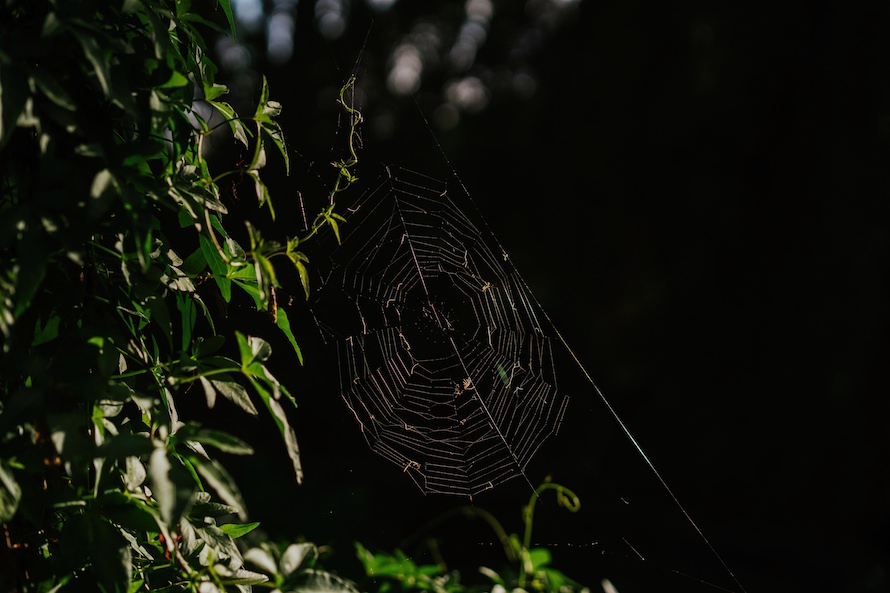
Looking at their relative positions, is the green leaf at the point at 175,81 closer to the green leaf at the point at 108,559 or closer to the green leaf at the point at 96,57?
the green leaf at the point at 96,57

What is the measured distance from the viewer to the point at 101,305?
812 millimetres

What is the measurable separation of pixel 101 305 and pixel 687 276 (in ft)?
14.9

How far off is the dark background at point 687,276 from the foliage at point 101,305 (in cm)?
318

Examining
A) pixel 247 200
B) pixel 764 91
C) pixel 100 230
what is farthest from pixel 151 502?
pixel 764 91

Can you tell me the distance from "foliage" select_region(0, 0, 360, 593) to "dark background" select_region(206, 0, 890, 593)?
3185mm

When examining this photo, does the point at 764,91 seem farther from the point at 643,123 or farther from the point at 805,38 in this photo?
the point at 643,123

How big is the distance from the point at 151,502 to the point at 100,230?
317mm

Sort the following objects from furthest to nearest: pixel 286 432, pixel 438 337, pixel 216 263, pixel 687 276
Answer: pixel 687 276 → pixel 438 337 → pixel 216 263 → pixel 286 432

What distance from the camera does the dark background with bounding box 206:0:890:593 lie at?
443cm

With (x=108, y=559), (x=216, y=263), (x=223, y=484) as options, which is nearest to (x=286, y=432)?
(x=223, y=484)

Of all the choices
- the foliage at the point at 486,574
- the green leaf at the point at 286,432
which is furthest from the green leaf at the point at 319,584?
the foliage at the point at 486,574

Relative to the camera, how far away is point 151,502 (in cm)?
81

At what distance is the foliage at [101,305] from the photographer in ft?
2.08

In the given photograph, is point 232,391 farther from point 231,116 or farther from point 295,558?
point 231,116
